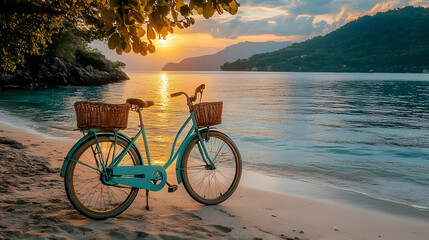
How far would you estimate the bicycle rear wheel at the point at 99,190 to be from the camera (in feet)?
14.4

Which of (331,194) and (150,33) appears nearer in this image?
(150,33)

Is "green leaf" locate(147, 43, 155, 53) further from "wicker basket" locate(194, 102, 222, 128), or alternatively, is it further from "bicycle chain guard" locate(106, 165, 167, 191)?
"bicycle chain guard" locate(106, 165, 167, 191)

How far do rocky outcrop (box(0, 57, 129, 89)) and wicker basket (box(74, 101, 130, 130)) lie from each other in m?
44.7

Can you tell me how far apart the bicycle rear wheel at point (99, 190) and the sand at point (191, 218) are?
0.14 meters

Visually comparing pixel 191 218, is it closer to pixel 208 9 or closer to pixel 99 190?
pixel 99 190

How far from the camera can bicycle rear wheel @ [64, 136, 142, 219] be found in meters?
4.38

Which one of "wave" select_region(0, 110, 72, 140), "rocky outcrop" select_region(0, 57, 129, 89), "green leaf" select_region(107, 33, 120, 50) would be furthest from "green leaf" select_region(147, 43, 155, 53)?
"rocky outcrop" select_region(0, 57, 129, 89)

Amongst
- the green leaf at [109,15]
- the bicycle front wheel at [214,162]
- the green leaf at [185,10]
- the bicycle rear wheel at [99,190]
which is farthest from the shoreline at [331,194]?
the green leaf at [109,15]

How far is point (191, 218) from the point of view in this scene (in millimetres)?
4730

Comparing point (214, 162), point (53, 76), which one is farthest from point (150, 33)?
point (53, 76)

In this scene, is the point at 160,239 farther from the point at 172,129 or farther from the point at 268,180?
the point at 172,129

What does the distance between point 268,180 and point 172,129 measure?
872cm

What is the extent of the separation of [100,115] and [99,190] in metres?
1.74

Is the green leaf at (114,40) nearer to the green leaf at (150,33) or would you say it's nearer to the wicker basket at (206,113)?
the green leaf at (150,33)
